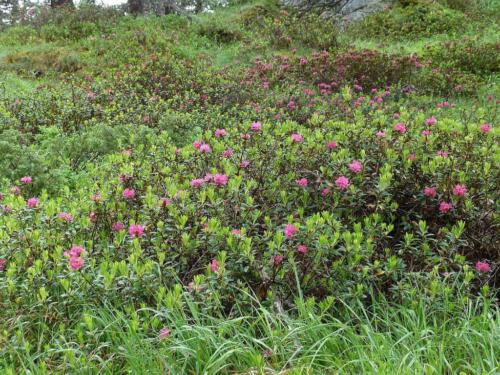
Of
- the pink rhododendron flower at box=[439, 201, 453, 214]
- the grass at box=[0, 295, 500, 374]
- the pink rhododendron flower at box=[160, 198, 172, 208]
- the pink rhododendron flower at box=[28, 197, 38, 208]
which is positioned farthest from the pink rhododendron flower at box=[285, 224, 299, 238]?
the pink rhododendron flower at box=[28, 197, 38, 208]

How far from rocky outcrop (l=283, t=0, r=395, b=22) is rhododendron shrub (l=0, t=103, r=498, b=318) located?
13.2m

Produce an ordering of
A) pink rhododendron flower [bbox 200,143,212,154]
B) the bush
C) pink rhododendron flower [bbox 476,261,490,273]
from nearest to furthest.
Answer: pink rhododendron flower [bbox 476,261,490,273] < pink rhododendron flower [bbox 200,143,212,154] < the bush

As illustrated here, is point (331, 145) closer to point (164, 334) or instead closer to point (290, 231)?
point (290, 231)

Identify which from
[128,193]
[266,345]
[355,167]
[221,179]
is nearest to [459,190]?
[355,167]

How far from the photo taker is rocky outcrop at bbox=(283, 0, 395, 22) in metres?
16.5

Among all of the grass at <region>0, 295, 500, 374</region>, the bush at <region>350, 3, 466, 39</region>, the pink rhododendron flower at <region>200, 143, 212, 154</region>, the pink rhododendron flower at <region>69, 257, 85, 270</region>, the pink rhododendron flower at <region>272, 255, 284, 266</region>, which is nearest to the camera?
the grass at <region>0, 295, 500, 374</region>

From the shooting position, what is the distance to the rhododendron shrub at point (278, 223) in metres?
3.05

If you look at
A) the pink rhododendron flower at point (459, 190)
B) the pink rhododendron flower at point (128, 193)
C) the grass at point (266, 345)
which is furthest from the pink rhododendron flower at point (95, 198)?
the pink rhododendron flower at point (459, 190)

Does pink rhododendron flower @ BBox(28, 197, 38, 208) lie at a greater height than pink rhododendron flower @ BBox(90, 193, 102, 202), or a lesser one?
greater

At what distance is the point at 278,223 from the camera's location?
3768 mm

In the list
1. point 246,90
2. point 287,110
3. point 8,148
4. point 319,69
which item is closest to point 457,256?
point 8,148

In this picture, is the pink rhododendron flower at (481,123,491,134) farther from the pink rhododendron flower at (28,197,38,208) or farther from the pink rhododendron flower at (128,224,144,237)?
the pink rhododendron flower at (28,197,38,208)

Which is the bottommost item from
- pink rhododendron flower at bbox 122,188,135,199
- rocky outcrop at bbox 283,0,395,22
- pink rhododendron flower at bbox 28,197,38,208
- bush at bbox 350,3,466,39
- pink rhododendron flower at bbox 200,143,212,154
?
pink rhododendron flower at bbox 122,188,135,199

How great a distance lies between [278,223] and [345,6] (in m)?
15.5
